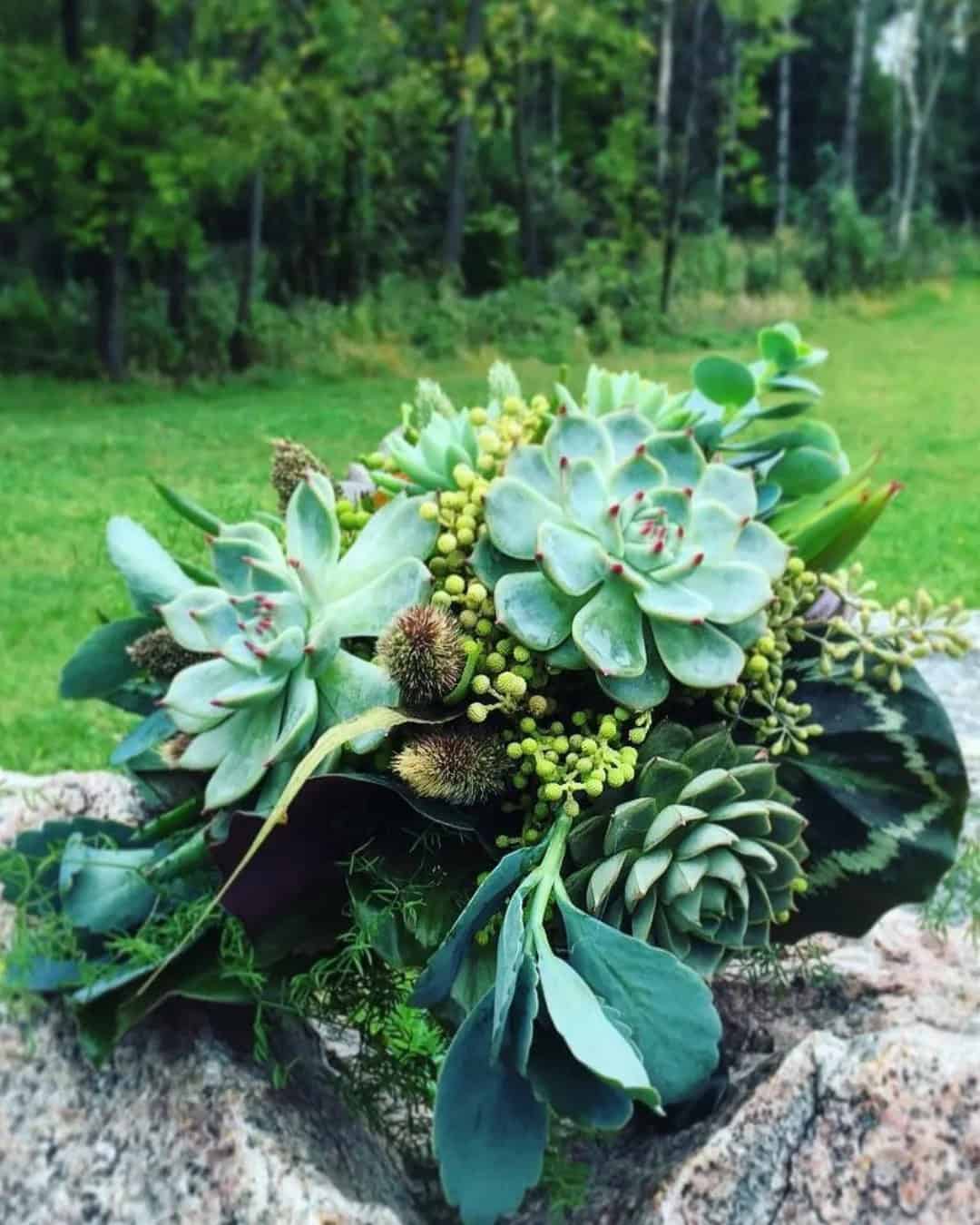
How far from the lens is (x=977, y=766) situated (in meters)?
1.78

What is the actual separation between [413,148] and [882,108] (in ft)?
60.0

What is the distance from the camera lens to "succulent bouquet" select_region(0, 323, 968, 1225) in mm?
1141

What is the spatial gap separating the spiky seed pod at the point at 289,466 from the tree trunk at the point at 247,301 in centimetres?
1241

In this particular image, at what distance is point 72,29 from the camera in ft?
39.3

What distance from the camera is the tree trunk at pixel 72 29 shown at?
11.9 m

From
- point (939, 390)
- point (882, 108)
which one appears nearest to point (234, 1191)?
point (939, 390)

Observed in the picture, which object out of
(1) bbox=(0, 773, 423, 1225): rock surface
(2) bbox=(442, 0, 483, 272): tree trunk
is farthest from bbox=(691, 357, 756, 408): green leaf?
(2) bbox=(442, 0, 483, 272): tree trunk

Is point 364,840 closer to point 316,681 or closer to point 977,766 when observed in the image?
point 316,681

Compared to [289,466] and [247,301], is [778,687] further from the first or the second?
→ [247,301]

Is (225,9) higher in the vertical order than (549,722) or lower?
higher

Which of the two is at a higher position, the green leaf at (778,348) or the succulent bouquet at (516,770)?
the green leaf at (778,348)

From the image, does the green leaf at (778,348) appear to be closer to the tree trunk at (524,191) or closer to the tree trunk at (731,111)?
the tree trunk at (524,191)

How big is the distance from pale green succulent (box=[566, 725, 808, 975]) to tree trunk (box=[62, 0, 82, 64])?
40.3 feet

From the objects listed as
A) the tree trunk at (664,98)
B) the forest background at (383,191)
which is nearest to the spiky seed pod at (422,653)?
the forest background at (383,191)
